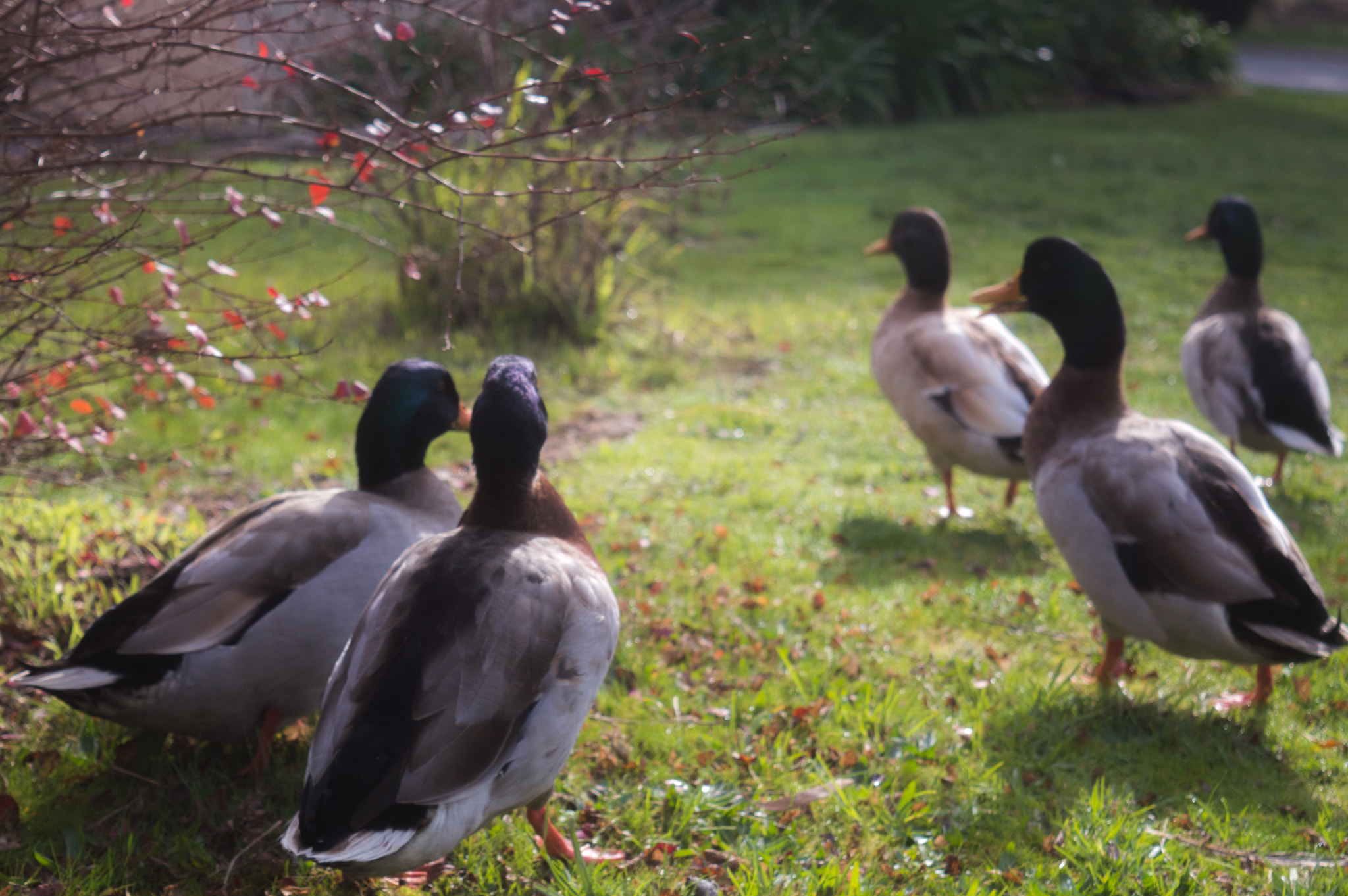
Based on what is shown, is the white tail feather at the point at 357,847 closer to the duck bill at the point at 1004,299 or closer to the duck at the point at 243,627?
the duck at the point at 243,627

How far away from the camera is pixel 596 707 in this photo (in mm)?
3482

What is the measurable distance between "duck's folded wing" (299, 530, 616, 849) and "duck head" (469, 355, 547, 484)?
0.73ft

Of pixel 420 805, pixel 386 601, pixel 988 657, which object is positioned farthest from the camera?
pixel 988 657

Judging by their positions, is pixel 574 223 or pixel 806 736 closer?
pixel 806 736

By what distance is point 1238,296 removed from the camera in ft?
19.9

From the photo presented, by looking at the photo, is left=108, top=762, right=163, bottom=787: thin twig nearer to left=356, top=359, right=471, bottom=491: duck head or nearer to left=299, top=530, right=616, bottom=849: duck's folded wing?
left=299, top=530, right=616, bottom=849: duck's folded wing

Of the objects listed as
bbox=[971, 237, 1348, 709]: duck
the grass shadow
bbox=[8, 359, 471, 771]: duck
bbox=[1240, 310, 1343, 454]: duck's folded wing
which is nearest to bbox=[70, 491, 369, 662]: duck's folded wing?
bbox=[8, 359, 471, 771]: duck

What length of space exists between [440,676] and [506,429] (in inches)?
29.4

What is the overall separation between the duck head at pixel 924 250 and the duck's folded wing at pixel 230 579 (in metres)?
3.83

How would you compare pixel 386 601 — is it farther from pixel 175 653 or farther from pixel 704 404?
pixel 704 404

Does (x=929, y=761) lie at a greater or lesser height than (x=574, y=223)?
lesser

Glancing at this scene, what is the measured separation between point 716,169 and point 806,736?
982cm

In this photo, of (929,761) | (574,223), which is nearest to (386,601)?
(929,761)

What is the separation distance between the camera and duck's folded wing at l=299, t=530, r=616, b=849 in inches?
85.4
